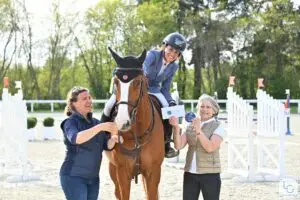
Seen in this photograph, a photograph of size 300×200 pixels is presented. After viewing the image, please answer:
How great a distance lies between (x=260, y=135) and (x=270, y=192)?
7.48ft

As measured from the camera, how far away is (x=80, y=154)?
455cm

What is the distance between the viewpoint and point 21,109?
1024 cm

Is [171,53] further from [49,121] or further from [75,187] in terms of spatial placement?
[49,121]

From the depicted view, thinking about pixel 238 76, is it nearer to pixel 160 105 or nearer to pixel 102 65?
pixel 102 65

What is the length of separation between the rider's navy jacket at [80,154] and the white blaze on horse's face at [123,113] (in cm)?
32

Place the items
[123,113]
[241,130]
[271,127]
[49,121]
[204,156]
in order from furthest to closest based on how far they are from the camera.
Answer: [49,121], [241,130], [271,127], [204,156], [123,113]

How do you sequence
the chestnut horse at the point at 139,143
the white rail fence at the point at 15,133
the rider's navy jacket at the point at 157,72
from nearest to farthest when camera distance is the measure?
the chestnut horse at the point at 139,143
the rider's navy jacket at the point at 157,72
the white rail fence at the point at 15,133

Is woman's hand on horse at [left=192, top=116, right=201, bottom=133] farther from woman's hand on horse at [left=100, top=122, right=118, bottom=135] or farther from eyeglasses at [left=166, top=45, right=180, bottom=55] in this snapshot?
eyeglasses at [left=166, top=45, right=180, bottom=55]

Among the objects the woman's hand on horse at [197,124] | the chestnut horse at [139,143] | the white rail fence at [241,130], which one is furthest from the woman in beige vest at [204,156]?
the white rail fence at [241,130]

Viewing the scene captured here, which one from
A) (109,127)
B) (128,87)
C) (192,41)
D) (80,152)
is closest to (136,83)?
(128,87)

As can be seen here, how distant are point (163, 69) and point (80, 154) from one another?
1598 mm

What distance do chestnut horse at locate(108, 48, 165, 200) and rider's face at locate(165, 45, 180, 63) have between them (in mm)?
547

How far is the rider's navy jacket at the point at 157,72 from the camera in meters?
5.61

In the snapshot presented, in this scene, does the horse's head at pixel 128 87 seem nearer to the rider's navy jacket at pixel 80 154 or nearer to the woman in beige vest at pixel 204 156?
the rider's navy jacket at pixel 80 154
